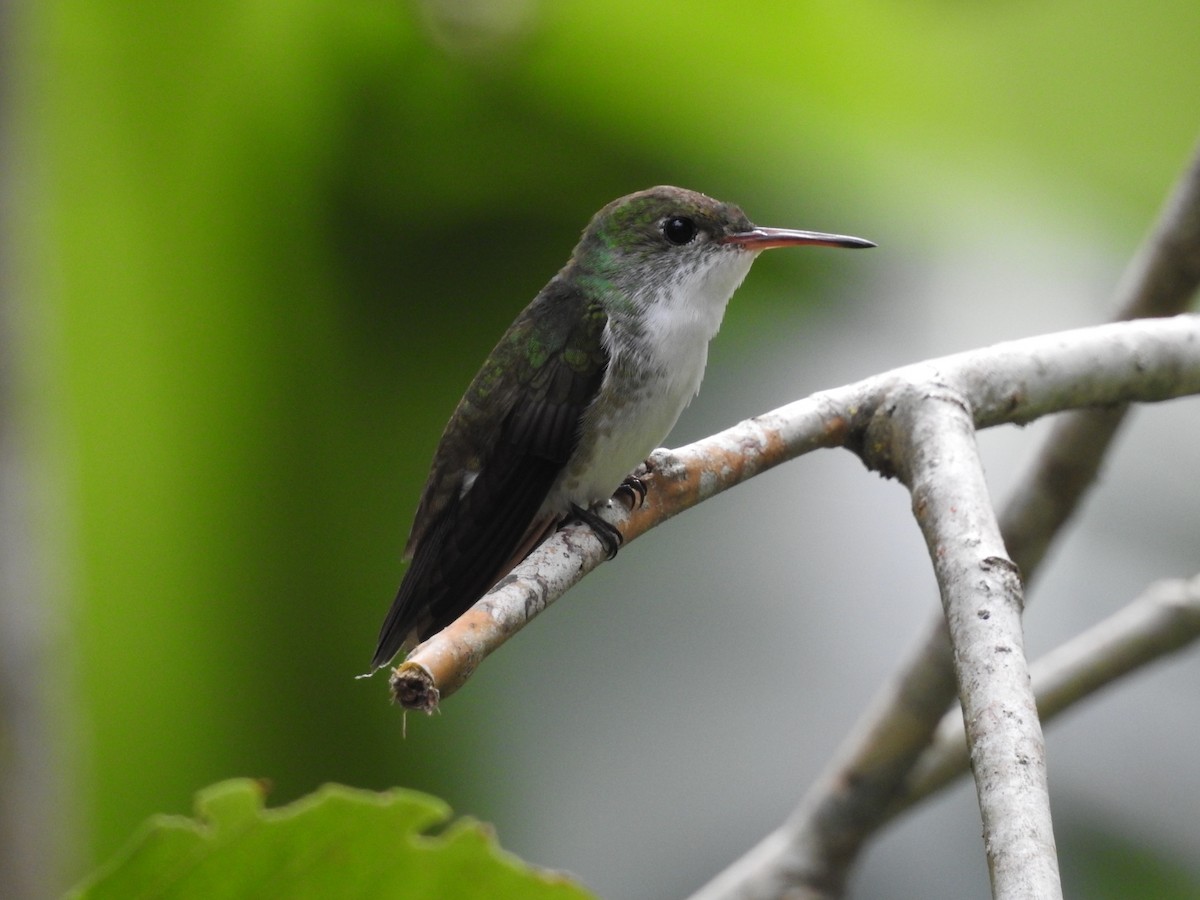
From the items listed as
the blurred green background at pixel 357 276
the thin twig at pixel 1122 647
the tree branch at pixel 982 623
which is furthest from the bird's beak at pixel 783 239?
the blurred green background at pixel 357 276

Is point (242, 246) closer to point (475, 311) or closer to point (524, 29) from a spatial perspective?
point (475, 311)

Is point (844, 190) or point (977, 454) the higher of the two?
point (844, 190)

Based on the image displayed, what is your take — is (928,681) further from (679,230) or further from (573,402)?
(679,230)

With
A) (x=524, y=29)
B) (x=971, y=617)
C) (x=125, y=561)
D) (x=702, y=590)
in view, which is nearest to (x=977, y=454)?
(x=971, y=617)

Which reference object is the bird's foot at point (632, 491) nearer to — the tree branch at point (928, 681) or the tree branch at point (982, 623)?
the tree branch at point (982, 623)

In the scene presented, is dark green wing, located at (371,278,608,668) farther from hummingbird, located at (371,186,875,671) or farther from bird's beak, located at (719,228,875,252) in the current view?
bird's beak, located at (719,228,875,252)

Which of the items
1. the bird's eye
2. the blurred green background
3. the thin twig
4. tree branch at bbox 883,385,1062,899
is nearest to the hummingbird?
the bird's eye
